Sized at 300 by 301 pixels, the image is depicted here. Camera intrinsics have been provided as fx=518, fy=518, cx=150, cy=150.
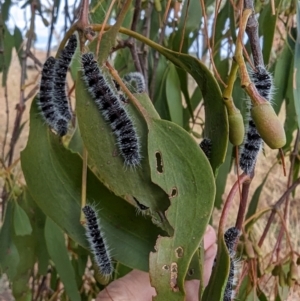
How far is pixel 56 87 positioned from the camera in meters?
0.77

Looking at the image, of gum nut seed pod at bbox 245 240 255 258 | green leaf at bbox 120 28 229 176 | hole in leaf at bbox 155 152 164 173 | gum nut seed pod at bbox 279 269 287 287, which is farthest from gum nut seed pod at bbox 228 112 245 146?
gum nut seed pod at bbox 279 269 287 287

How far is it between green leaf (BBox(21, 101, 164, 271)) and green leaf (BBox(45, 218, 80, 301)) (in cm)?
35

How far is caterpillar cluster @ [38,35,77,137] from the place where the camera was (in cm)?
77

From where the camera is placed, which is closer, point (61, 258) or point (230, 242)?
point (230, 242)

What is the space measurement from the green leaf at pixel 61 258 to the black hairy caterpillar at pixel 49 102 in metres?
0.42

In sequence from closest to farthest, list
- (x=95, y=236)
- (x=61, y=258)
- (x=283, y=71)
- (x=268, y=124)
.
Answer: (x=268, y=124) < (x=95, y=236) < (x=61, y=258) < (x=283, y=71)

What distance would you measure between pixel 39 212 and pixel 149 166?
0.76 meters

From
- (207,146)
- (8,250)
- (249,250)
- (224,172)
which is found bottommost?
(8,250)

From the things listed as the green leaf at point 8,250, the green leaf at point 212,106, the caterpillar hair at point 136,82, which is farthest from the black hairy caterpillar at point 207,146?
the green leaf at point 8,250

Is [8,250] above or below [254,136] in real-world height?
below

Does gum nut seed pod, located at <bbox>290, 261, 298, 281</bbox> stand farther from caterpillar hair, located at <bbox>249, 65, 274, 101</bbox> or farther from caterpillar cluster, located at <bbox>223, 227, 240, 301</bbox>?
caterpillar hair, located at <bbox>249, 65, 274, 101</bbox>

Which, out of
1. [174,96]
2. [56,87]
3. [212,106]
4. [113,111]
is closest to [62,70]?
[56,87]

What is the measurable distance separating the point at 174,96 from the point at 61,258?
1.65 feet

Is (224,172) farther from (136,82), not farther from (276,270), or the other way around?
(136,82)
